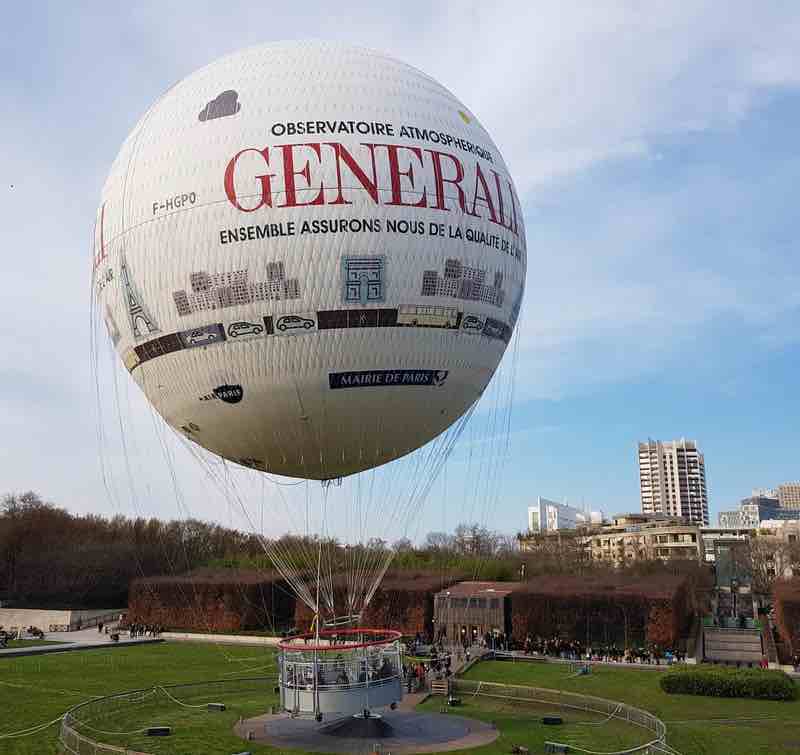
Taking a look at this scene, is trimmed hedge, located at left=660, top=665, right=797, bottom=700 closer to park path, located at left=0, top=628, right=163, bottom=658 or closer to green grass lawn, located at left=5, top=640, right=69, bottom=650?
park path, located at left=0, top=628, right=163, bottom=658

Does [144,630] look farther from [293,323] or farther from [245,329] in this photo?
[293,323]

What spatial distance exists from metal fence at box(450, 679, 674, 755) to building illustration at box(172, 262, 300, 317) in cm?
1429

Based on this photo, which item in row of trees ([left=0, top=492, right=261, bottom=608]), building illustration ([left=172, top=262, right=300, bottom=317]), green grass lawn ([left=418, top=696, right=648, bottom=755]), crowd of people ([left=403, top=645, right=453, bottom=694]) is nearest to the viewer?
building illustration ([left=172, top=262, right=300, bottom=317])

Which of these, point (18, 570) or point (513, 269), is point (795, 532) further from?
point (513, 269)

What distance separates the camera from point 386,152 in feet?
64.2

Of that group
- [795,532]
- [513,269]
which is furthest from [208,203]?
[795,532]

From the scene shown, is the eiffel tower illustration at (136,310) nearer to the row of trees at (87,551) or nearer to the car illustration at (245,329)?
the car illustration at (245,329)

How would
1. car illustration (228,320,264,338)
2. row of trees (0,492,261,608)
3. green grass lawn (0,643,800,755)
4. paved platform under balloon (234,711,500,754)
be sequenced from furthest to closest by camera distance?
row of trees (0,492,261,608) → green grass lawn (0,643,800,755) → paved platform under balloon (234,711,500,754) → car illustration (228,320,264,338)

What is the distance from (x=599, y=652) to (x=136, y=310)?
1305 inches

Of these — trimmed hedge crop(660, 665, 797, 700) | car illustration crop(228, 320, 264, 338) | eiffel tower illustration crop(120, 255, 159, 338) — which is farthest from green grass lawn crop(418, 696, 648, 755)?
eiffel tower illustration crop(120, 255, 159, 338)

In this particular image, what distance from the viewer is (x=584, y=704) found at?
26281mm

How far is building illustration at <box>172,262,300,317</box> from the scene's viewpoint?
19.1 m

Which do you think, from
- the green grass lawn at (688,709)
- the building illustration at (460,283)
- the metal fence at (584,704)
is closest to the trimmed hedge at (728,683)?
the green grass lawn at (688,709)

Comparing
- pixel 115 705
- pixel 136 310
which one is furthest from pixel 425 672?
pixel 136 310
